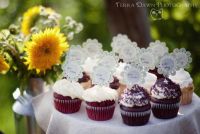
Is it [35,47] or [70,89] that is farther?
[35,47]

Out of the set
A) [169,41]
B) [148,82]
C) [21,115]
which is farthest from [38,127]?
[169,41]

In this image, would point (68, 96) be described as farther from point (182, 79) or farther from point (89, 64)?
point (182, 79)

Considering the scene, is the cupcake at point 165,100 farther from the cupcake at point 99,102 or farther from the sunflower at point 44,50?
the sunflower at point 44,50

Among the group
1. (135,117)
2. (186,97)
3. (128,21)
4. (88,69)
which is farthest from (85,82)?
(128,21)

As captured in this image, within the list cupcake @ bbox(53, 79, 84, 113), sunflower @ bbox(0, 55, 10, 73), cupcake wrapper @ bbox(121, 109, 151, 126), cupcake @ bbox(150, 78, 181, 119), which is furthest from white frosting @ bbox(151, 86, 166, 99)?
sunflower @ bbox(0, 55, 10, 73)

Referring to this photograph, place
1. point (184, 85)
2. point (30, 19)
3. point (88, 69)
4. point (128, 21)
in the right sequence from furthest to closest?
point (128, 21) → point (30, 19) → point (88, 69) → point (184, 85)

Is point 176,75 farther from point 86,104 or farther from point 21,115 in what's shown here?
point 21,115
